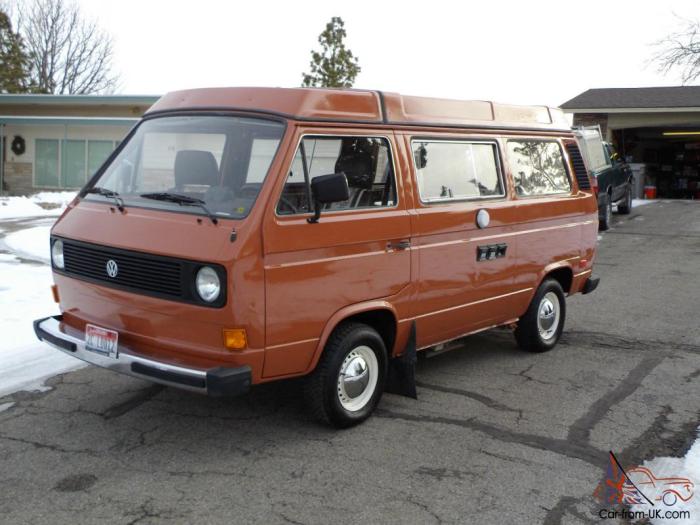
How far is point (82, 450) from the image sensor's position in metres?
4.43

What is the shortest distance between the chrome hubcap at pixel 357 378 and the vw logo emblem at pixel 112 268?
1532 millimetres

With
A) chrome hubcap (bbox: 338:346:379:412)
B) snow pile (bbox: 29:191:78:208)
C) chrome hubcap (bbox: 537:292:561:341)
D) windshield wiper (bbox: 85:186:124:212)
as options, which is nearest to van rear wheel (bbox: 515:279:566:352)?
chrome hubcap (bbox: 537:292:561:341)

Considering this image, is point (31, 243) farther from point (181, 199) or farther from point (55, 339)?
point (181, 199)

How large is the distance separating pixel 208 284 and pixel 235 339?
35 cm

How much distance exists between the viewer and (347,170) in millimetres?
4836

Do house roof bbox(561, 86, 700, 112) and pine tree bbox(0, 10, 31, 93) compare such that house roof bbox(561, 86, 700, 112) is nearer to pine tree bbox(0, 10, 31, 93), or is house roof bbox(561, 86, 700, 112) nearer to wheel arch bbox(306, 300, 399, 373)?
wheel arch bbox(306, 300, 399, 373)

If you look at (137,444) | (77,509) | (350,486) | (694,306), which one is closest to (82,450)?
(137,444)

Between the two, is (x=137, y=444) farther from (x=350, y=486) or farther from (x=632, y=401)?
(x=632, y=401)

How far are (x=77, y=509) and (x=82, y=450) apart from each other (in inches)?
30.2

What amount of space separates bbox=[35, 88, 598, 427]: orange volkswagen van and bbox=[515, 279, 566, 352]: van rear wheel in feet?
3.09

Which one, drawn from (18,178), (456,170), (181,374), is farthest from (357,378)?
(18,178)

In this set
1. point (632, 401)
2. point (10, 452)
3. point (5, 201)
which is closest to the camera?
→ point (10, 452)

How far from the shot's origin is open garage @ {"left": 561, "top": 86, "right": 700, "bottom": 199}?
87.9 feet

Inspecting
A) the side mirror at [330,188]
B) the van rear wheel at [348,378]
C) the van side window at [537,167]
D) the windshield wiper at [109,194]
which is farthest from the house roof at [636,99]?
the windshield wiper at [109,194]
